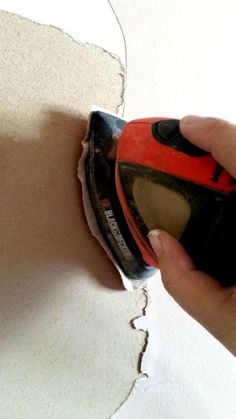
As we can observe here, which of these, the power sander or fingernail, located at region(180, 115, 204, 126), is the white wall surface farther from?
fingernail, located at region(180, 115, 204, 126)

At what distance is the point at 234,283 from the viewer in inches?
26.5

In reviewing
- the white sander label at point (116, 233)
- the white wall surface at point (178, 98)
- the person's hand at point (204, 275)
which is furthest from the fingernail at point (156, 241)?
the white wall surface at point (178, 98)

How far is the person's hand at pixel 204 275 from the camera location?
2.08ft

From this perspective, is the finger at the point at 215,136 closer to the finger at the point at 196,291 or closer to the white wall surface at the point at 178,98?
the finger at the point at 196,291

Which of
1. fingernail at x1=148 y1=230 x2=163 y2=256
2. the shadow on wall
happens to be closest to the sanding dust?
the shadow on wall

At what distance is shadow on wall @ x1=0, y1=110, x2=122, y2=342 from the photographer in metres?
0.90

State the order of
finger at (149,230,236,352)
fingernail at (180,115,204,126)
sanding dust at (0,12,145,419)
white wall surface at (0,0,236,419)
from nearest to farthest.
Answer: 1. finger at (149,230,236,352)
2. fingernail at (180,115,204,126)
3. sanding dust at (0,12,145,419)
4. white wall surface at (0,0,236,419)

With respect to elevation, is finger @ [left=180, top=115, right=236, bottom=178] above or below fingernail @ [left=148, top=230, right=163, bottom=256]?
above

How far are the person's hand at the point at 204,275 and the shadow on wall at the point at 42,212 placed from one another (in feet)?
0.86

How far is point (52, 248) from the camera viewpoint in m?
0.95

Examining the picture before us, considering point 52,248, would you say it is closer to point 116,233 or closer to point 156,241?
point 116,233

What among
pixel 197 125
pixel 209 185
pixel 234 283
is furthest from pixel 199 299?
pixel 197 125

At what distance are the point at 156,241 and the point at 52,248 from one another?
284 millimetres

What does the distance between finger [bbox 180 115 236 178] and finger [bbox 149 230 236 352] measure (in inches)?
6.7
